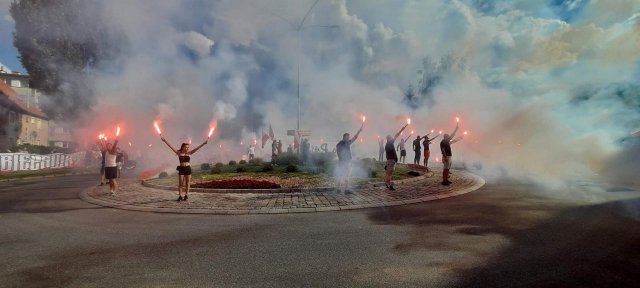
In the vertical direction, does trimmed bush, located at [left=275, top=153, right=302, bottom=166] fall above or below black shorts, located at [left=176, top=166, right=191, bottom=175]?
above

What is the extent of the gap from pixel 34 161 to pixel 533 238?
33216 mm

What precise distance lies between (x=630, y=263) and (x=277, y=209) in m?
6.72

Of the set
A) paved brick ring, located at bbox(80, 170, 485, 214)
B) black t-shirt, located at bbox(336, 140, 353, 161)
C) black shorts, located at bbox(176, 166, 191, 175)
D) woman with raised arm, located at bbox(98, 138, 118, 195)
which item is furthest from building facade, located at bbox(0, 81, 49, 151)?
black t-shirt, located at bbox(336, 140, 353, 161)

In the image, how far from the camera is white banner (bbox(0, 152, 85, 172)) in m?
24.1

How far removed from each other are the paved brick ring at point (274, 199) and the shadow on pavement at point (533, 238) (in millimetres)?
1196

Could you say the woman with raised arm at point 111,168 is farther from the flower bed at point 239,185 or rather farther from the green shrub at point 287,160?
the green shrub at point 287,160

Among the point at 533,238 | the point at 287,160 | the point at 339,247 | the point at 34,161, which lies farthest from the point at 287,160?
the point at 34,161

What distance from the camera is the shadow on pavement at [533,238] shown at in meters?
4.09

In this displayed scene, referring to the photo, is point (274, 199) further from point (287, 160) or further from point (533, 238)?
point (287, 160)

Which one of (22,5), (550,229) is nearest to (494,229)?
(550,229)

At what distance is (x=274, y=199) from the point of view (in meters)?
10.4

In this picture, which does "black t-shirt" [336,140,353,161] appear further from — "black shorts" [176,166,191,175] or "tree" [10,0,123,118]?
"tree" [10,0,123,118]

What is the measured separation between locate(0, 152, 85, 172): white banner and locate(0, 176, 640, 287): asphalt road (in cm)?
2041

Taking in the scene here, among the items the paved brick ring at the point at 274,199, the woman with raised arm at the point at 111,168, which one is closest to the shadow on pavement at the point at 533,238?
the paved brick ring at the point at 274,199
